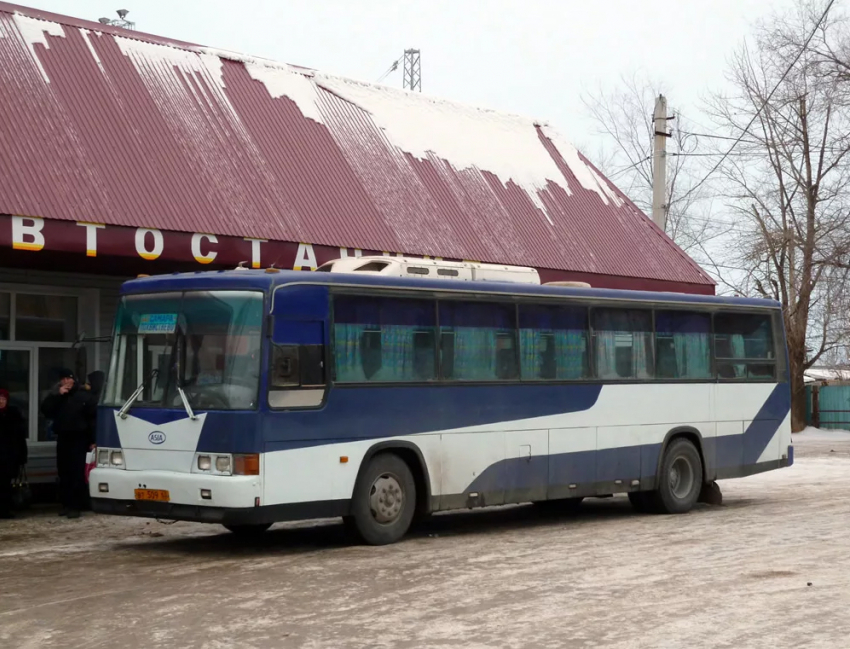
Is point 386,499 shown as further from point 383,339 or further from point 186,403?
point 186,403

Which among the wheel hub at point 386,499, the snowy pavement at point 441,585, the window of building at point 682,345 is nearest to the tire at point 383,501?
the wheel hub at point 386,499

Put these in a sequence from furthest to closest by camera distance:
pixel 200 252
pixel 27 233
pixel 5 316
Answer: pixel 5 316 → pixel 200 252 → pixel 27 233

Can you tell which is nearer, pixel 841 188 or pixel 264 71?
pixel 264 71

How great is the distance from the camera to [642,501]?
683 inches

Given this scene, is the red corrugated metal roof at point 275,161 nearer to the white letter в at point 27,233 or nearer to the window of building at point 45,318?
the white letter в at point 27,233

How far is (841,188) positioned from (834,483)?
20490mm

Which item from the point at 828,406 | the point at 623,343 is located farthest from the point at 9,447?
the point at 828,406

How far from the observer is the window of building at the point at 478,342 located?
14344 millimetres

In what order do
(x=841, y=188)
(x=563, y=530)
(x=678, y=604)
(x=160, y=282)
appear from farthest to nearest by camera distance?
1. (x=841, y=188)
2. (x=563, y=530)
3. (x=160, y=282)
4. (x=678, y=604)

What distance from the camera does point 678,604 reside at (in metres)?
9.56

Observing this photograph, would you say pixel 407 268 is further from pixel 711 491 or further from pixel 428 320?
pixel 711 491

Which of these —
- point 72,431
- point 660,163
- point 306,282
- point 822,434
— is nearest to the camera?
point 306,282

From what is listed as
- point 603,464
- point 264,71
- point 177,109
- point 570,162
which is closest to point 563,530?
point 603,464

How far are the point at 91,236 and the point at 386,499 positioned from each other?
→ 5683 mm
